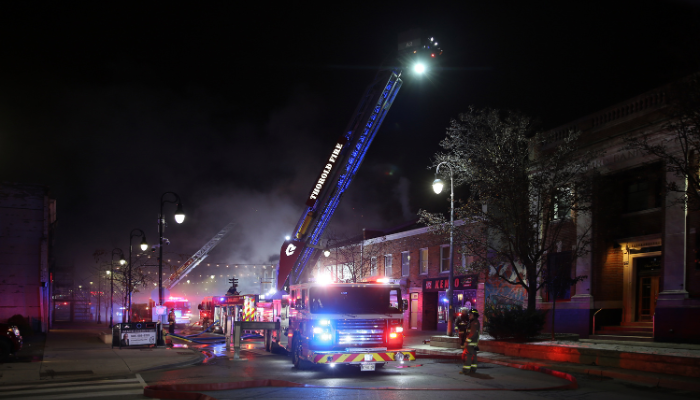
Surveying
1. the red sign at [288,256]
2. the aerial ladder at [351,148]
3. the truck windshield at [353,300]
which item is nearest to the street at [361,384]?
the truck windshield at [353,300]

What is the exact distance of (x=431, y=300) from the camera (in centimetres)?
3291

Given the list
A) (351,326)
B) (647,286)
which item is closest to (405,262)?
(647,286)

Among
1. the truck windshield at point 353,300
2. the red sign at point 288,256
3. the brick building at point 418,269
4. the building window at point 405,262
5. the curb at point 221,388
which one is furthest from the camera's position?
the building window at point 405,262

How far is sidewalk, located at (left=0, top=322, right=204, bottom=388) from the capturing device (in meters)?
13.1

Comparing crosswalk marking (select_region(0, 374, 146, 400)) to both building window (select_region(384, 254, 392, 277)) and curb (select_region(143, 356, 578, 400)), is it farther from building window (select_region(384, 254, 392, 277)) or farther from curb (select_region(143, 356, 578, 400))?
building window (select_region(384, 254, 392, 277))

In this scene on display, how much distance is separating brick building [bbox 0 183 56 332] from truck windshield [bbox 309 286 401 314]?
75.7ft

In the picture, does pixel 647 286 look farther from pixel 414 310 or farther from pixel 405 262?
pixel 405 262

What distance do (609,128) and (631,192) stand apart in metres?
2.38

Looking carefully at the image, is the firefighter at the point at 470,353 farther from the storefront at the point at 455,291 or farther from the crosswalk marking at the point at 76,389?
the storefront at the point at 455,291

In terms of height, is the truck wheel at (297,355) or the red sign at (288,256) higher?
the red sign at (288,256)

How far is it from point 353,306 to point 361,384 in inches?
88.3

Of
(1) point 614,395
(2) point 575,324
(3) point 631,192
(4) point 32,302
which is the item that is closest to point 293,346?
(1) point 614,395

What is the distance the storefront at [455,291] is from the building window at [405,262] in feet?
8.77

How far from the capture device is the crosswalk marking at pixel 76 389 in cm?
1029
